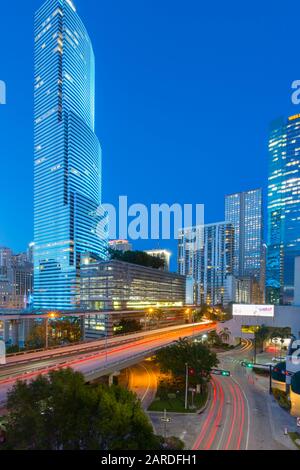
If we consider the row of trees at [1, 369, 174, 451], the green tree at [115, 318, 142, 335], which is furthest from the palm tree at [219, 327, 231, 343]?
the row of trees at [1, 369, 174, 451]

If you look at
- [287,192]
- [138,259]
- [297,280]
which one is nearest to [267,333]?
[297,280]

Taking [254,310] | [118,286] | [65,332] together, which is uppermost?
[118,286]

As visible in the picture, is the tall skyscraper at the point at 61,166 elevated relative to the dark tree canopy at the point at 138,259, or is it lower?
elevated

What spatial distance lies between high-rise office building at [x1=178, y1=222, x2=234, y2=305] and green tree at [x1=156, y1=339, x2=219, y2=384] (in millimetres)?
136265

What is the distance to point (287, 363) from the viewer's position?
40062mm

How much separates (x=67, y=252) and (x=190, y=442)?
129866 millimetres

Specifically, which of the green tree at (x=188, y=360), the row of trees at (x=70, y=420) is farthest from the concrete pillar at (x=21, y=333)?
the row of trees at (x=70, y=420)

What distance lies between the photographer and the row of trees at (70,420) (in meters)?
17.7

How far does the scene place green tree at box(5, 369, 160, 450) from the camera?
1772cm

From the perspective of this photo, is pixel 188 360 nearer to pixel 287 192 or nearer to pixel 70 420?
pixel 70 420

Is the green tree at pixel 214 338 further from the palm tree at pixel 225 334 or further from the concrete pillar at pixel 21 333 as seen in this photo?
the concrete pillar at pixel 21 333

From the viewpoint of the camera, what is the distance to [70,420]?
1805 centimetres

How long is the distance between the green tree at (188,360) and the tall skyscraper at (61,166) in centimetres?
11125
